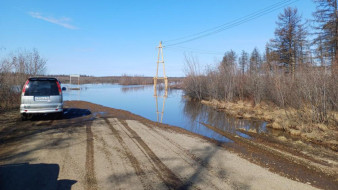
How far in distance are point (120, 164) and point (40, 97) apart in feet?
19.5

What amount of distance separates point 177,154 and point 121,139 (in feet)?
6.74

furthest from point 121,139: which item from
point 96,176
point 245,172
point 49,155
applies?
point 245,172

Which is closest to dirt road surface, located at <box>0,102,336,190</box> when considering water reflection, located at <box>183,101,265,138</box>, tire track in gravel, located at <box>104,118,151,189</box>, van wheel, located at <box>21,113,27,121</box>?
tire track in gravel, located at <box>104,118,151,189</box>

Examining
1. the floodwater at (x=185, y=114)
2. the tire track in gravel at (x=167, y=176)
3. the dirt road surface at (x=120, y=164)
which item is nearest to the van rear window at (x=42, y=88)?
the dirt road surface at (x=120, y=164)

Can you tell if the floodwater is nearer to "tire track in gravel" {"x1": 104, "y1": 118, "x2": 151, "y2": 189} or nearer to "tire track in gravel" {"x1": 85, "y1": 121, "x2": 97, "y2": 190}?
"tire track in gravel" {"x1": 104, "y1": 118, "x2": 151, "y2": 189}

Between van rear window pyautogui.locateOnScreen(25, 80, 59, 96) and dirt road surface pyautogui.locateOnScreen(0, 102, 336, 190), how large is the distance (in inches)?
77.2

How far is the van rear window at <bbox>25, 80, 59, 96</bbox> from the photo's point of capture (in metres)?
8.45

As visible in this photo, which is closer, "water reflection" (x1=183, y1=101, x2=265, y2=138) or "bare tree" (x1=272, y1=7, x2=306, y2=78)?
"water reflection" (x1=183, y1=101, x2=265, y2=138)

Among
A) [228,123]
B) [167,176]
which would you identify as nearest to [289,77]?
[228,123]

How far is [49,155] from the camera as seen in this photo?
486cm

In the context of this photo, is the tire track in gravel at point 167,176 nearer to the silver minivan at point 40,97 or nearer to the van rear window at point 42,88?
the silver minivan at point 40,97

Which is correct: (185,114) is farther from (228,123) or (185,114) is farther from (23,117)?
(23,117)

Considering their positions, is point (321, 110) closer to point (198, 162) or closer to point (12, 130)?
point (198, 162)

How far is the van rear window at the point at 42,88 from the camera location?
27.7ft
